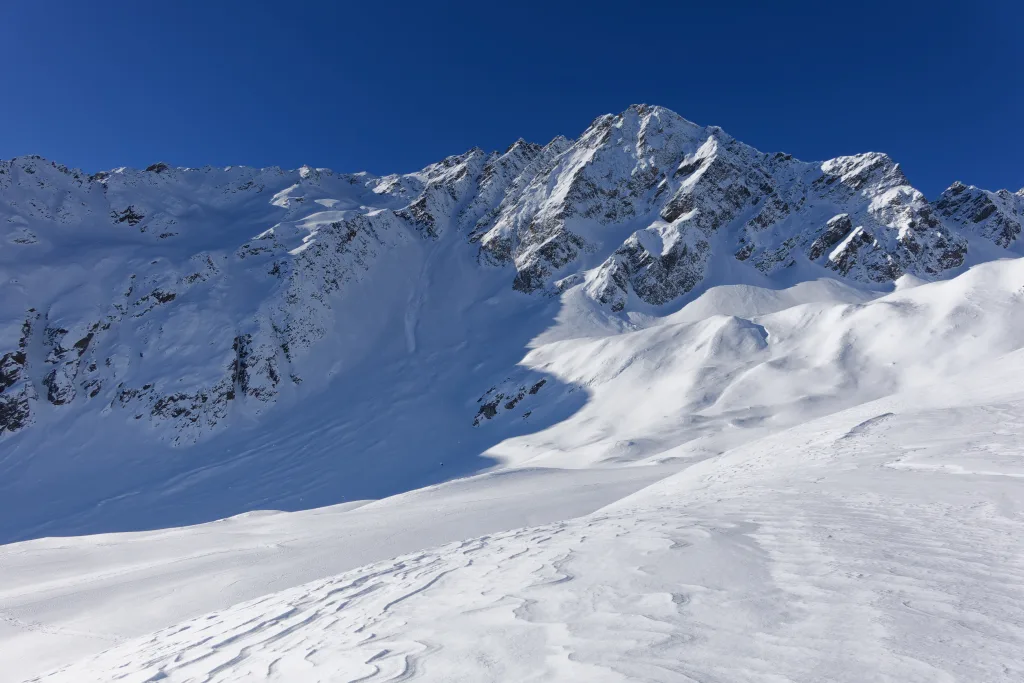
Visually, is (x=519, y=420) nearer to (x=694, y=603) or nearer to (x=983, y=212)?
(x=694, y=603)

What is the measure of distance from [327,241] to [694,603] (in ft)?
236

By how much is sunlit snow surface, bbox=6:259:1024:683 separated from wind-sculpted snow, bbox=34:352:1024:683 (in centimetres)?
2

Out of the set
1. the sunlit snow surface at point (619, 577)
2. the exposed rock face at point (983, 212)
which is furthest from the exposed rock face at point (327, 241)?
the sunlit snow surface at point (619, 577)

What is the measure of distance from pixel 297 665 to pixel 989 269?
135 feet

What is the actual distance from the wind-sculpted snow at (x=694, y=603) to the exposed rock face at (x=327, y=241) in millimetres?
37866

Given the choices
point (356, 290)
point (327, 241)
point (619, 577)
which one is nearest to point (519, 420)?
point (356, 290)

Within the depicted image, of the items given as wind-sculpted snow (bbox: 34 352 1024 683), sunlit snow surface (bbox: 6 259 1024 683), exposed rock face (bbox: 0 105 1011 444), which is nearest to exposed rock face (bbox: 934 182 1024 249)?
exposed rock face (bbox: 0 105 1011 444)

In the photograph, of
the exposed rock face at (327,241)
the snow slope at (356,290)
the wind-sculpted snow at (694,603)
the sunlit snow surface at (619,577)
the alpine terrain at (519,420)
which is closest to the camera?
the wind-sculpted snow at (694,603)

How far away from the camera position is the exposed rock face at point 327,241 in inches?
1971

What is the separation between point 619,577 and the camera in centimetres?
432

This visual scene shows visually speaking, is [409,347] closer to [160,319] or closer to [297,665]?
[160,319]

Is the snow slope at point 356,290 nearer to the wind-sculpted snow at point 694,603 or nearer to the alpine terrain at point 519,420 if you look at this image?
the alpine terrain at point 519,420

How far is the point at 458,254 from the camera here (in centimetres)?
→ 7844

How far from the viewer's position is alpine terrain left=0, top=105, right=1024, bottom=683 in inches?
145
